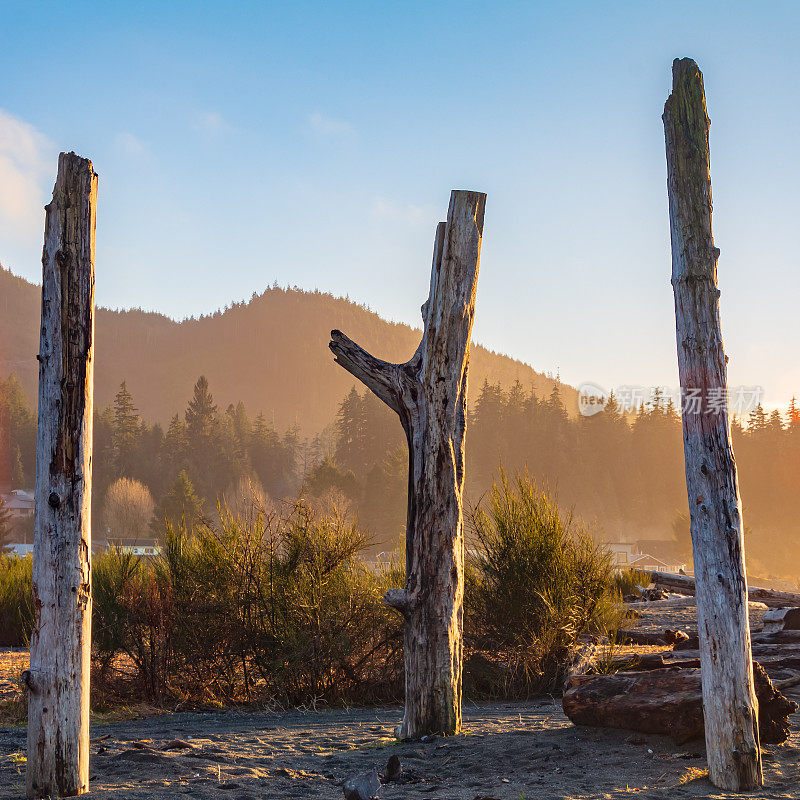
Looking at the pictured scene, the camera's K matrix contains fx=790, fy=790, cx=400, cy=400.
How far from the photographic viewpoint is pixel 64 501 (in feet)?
13.9

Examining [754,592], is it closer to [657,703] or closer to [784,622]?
[784,622]

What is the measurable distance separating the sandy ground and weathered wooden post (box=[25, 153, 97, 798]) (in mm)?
331

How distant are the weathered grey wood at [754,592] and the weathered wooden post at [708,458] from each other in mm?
9218

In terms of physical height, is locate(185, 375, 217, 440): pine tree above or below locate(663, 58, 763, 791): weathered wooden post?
above

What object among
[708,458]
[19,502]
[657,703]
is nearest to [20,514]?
[19,502]

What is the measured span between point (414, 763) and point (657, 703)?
158 cm

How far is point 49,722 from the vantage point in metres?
4.09

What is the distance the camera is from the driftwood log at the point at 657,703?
15.6 feet

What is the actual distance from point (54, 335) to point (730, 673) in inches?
161

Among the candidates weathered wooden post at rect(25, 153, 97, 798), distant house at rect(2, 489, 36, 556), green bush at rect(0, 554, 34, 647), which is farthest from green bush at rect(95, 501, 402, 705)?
distant house at rect(2, 489, 36, 556)

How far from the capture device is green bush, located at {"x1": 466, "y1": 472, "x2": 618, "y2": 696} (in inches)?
327

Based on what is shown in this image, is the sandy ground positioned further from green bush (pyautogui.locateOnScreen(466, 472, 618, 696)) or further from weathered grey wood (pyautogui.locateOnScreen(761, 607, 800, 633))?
weathered grey wood (pyautogui.locateOnScreen(761, 607, 800, 633))

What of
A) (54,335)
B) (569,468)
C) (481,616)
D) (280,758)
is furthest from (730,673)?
(569,468)

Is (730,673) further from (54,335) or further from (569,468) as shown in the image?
(569,468)
